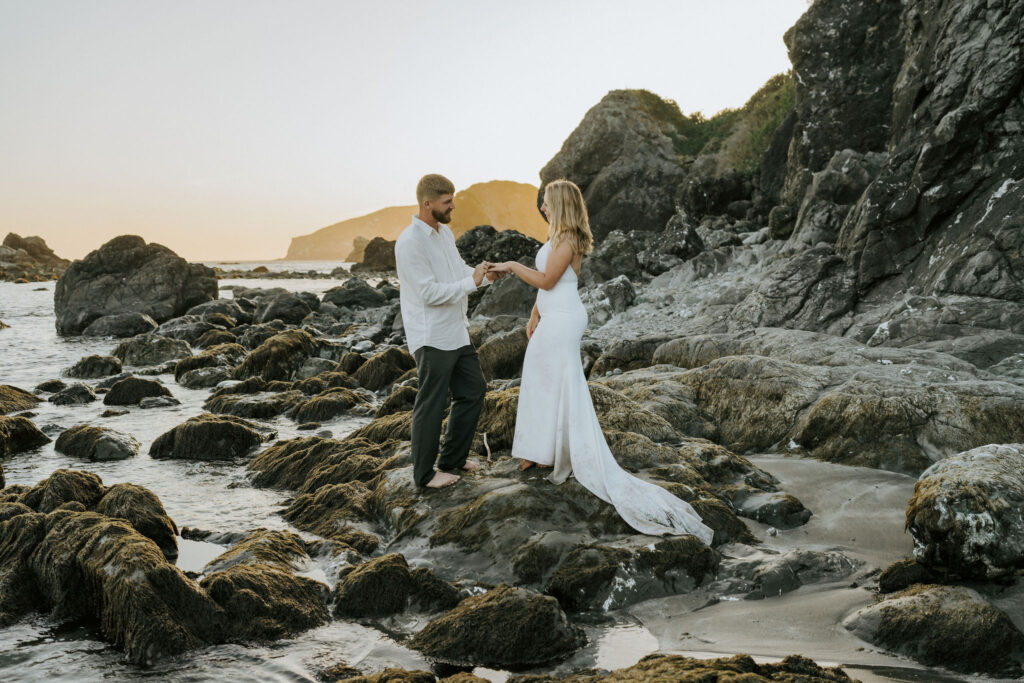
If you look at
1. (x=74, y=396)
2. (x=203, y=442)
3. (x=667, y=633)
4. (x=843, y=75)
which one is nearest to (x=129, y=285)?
(x=74, y=396)

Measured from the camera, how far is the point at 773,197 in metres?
31.7

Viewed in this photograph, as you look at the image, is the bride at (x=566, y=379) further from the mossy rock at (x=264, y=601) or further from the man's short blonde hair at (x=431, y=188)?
the mossy rock at (x=264, y=601)

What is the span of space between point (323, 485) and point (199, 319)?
23.3 metres

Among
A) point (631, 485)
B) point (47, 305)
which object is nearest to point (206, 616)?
point (631, 485)

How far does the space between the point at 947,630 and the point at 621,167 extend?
126 feet

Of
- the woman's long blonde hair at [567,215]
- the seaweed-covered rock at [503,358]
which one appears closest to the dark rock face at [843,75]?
the seaweed-covered rock at [503,358]

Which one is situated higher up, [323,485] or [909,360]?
[909,360]

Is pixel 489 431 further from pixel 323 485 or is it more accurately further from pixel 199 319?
pixel 199 319

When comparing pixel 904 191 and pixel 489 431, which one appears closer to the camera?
pixel 489 431

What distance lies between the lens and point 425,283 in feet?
21.8

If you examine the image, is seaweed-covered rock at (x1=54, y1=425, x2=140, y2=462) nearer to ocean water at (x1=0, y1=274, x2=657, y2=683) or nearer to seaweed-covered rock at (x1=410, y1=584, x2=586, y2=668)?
ocean water at (x1=0, y1=274, x2=657, y2=683)

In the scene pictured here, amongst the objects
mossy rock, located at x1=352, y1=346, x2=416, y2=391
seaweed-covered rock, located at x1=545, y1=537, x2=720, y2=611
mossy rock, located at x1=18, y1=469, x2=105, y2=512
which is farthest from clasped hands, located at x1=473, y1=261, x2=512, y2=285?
mossy rock, located at x1=352, y1=346, x2=416, y2=391

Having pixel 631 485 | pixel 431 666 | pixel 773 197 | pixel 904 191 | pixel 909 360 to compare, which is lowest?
pixel 431 666

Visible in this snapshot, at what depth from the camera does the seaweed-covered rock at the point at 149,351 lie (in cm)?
2289
